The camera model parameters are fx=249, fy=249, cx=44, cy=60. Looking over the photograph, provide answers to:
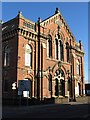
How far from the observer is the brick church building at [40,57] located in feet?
118

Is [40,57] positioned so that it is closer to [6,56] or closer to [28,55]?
[28,55]

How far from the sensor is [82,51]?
2021 inches

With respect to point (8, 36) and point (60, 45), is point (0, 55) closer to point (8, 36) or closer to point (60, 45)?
point (8, 36)

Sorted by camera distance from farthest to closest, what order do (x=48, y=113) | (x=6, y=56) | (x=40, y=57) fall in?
1. (x=40, y=57)
2. (x=6, y=56)
3. (x=48, y=113)

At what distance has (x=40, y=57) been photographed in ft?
127

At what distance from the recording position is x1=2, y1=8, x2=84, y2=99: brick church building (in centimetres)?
3597

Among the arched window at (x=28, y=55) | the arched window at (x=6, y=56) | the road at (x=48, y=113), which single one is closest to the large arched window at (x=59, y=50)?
the arched window at (x=28, y=55)

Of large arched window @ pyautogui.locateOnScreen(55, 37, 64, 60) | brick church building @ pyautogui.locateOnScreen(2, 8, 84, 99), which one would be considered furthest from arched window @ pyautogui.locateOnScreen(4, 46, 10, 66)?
large arched window @ pyautogui.locateOnScreen(55, 37, 64, 60)

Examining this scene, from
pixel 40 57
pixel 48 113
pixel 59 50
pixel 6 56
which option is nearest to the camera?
pixel 48 113

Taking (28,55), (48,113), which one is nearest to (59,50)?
(28,55)

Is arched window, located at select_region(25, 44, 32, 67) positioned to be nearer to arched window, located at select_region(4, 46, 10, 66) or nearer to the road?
arched window, located at select_region(4, 46, 10, 66)

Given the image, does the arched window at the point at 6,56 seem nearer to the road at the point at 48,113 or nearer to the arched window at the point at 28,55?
the arched window at the point at 28,55

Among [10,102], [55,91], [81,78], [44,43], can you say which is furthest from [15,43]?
[81,78]

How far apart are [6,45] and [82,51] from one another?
1926 centimetres
